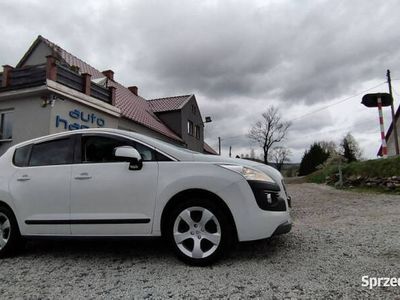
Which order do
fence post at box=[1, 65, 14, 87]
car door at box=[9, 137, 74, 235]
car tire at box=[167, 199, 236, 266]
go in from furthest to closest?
fence post at box=[1, 65, 14, 87] < car door at box=[9, 137, 74, 235] < car tire at box=[167, 199, 236, 266]

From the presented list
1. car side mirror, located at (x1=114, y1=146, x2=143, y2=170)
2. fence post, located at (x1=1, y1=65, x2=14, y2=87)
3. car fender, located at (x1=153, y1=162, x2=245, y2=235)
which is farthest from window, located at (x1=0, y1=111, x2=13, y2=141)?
car fender, located at (x1=153, y1=162, x2=245, y2=235)

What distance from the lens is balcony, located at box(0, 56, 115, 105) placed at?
438 inches

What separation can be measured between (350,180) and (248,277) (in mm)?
11183

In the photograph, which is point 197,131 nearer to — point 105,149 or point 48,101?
point 48,101

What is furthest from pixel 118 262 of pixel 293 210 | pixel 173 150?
pixel 293 210

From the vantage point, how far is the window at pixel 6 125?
1186cm

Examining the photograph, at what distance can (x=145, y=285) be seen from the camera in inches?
123

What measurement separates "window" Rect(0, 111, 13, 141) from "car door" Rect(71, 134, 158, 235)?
31.2 feet

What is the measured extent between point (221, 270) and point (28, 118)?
1045cm

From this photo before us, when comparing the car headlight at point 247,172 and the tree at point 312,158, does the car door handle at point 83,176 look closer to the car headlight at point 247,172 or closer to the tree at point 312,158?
the car headlight at point 247,172

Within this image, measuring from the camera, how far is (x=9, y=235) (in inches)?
170

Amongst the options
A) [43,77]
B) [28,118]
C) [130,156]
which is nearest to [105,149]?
[130,156]

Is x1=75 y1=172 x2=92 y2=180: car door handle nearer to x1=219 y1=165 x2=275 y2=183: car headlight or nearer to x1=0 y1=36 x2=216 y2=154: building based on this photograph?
x1=219 y1=165 x2=275 y2=183: car headlight

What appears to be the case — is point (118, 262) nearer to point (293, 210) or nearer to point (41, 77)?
point (293, 210)
